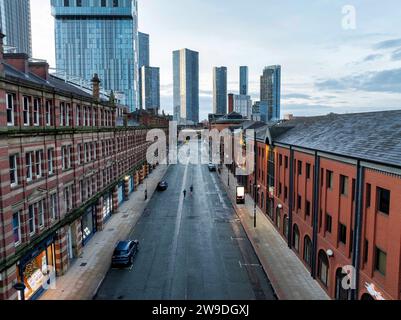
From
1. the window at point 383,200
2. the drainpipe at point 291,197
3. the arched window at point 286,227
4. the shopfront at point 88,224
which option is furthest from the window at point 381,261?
the shopfront at point 88,224

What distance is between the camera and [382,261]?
1630cm

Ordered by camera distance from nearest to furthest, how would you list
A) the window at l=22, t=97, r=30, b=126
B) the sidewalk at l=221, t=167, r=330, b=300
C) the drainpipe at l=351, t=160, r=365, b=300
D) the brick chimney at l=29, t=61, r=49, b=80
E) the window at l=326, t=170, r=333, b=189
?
the drainpipe at l=351, t=160, r=365, b=300, the window at l=22, t=97, r=30, b=126, the sidewalk at l=221, t=167, r=330, b=300, the window at l=326, t=170, r=333, b=189, the brick chimney at l=29, t=61, r=49, b=80

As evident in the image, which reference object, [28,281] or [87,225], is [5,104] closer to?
[28,281]

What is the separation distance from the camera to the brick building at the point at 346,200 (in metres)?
15.8

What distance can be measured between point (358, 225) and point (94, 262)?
21283 mm

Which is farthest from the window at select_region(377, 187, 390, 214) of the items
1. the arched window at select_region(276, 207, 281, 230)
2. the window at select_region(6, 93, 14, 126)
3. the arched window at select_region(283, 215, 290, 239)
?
the window at select_region(6, 93, 14, 126)

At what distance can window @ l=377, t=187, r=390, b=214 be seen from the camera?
16062mm

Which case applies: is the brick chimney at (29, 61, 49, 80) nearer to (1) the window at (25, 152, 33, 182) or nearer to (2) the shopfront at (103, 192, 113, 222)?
(1) the window at (25, 152, 33, 182)

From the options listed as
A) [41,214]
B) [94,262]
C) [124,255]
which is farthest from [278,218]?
[41,214]

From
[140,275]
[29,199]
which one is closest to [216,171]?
[140,275]

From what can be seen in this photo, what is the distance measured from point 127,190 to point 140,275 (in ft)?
93.7

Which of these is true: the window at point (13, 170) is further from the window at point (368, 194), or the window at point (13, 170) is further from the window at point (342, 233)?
the window at point (342, 233)

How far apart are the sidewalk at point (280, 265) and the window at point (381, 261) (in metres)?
5.77

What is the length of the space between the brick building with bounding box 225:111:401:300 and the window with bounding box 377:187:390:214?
5 cm
